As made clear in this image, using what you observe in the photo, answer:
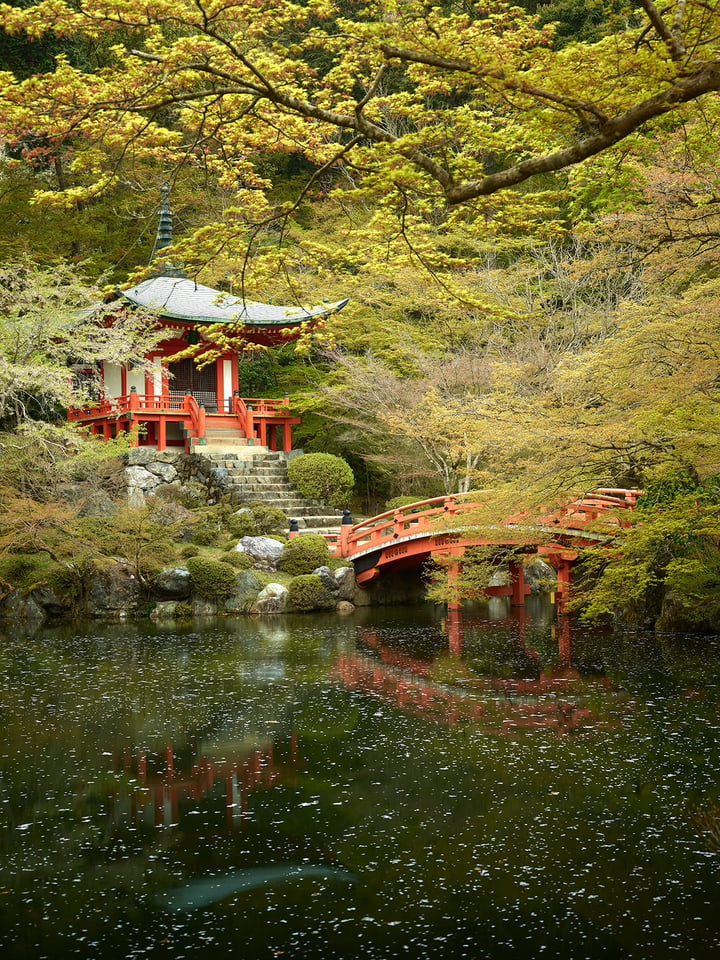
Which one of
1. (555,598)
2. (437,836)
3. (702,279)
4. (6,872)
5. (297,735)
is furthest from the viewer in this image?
(555,598)

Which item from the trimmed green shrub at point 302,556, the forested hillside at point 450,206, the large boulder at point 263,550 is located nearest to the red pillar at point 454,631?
the forested hillside at point 450,206

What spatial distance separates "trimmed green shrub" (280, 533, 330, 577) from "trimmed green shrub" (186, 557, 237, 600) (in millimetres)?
1246

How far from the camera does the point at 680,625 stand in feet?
43.5

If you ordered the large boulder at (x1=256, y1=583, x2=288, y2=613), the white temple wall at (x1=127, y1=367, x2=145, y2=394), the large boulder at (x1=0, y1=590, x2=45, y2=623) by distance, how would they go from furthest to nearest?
the white temple wall at (x1=127, y1=367, x2=145, y2=394)
the large boulder at (x1=256, y1=583, x2=288, y2=613)
the large boulder at (x1=0, y1=590, x2=45, y2=623)

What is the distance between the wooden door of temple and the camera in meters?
22.9

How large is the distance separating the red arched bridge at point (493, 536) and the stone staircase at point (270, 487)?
0.82m

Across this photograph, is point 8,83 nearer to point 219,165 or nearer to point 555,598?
point 219,165

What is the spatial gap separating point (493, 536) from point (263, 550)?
5101mm

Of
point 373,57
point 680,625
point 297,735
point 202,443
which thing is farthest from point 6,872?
point 202,443

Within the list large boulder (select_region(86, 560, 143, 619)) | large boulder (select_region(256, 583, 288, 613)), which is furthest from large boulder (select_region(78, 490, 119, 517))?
large boulder (select_region(256, 583, 288, 613))

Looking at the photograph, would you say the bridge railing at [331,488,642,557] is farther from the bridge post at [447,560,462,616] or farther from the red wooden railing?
the red wooden railing

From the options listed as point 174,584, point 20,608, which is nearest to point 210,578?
point 174,584

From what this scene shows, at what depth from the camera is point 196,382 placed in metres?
23.1

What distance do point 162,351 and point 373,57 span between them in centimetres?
1701
